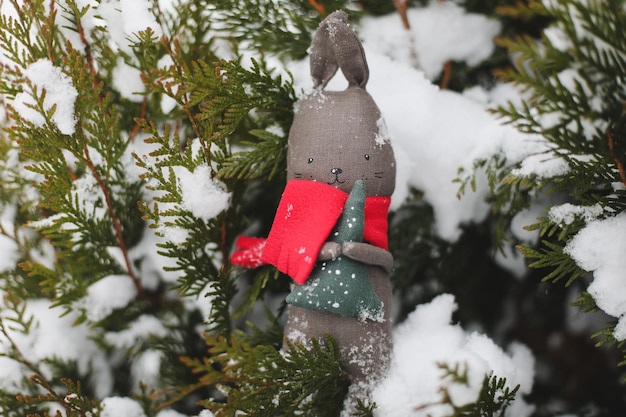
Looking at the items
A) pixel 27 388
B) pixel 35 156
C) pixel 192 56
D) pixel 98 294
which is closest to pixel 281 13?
pixel 192 56


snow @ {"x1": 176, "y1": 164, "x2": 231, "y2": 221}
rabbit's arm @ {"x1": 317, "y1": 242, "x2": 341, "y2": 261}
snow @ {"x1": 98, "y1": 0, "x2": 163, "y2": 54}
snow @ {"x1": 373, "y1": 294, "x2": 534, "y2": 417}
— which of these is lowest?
snow @ {"x1": 373, "y1": 294, "x2": 534, "y2": 417}

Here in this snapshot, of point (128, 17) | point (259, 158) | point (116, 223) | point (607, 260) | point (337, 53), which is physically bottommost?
point (607, 260)

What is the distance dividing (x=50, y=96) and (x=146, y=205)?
0.34 metres

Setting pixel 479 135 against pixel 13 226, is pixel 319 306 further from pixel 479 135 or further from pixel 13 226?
pixel 13 226

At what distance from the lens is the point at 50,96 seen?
108cm

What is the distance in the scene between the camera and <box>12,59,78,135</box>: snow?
106cm

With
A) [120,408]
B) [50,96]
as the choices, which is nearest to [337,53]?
[50,96]

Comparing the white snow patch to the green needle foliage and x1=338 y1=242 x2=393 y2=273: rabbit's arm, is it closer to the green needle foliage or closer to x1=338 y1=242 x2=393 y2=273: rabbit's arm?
the green needle foliage

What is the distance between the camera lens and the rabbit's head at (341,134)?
1073 millimetres

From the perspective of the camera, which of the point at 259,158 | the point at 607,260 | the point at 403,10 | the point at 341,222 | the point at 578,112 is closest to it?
the point at 578,112

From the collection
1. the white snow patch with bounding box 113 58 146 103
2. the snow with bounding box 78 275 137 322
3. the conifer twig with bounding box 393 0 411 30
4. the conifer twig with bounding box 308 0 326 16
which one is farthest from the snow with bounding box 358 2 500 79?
the snow with bounding box 78 275 137 322

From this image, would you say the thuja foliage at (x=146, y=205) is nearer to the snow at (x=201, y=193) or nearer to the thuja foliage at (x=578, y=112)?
the snow at (x=201, y=193)

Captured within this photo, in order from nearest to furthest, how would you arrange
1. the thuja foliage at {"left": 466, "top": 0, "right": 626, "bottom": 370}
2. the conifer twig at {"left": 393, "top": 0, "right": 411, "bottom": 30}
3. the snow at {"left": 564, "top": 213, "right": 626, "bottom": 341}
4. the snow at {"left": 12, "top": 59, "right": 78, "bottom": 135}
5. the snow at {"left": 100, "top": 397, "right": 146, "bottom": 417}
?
the thuja foliage at {"left": 466, "top": 0, "right": 626, "bottom": 370} < the snow at {"left": 564, "top": 213, "right": 626, "bottom": 341} < the snow at {"left": 12, "top": 59, "right": 78, "bottom": 135} < the snow at {"left": 100, "top": 397, "right": 146, "bottom": 417} < the conifer twig at {"left": 393, "top": 0, "right": 411, "bottom": 30}

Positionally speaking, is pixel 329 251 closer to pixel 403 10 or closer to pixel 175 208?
pixel 175 208
